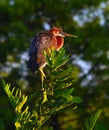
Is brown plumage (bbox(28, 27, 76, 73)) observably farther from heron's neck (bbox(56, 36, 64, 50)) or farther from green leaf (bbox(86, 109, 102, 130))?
green leaf (bbox(86, 109, 102, 130))

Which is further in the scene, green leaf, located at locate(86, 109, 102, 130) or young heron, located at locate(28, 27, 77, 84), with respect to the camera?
young heron, located at locate(28, 27, 77, 84)

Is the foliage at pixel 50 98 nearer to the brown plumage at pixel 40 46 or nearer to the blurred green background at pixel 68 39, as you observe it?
the brown plumage at pixel 40 46

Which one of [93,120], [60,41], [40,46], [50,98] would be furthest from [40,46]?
[93,120]

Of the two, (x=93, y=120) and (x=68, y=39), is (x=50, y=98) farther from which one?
(x=68, y=39)

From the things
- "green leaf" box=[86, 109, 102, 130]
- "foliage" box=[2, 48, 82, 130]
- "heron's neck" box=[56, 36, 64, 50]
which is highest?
"heron's neck" box=[56, 36, 64, 50]

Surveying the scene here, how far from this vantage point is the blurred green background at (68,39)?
20391 mm

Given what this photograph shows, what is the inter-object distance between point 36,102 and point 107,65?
1937cm

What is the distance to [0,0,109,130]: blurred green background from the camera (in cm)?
2039

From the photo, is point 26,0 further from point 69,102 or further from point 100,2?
point 69,102

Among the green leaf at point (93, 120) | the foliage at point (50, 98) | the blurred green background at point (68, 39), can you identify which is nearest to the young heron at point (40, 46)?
the foliage at point (50, 98)

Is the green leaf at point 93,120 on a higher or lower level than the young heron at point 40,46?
lower

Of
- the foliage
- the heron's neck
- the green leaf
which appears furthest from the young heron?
the green leaf

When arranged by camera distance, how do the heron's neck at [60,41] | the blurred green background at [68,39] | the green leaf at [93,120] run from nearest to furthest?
1. the green leaf at [93,120]
2. the heron's neck at [60,41]
3. the blurred green background at [68,39]

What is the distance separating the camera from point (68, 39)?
2111 centimetres
